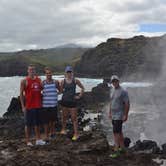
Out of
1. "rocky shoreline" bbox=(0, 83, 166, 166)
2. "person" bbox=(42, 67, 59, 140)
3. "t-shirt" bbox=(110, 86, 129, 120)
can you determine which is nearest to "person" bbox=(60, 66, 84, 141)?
"person" bbox=(42, 67, 59, 140)

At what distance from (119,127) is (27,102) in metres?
2.94

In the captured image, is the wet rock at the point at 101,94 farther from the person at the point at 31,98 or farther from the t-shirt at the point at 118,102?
the t-shirt at the point at 118,102

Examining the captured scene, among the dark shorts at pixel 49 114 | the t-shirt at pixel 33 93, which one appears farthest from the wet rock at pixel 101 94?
the t-shirt at pixel 33 93

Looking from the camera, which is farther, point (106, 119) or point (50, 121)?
point (106, 119)

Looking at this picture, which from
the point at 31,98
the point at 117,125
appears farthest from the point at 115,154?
the point at 31,98

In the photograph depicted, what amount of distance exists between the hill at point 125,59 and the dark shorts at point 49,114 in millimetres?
92527

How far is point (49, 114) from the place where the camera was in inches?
562

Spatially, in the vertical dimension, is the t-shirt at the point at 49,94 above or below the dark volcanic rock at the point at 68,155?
above

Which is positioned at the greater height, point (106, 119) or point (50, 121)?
point (50, 121)

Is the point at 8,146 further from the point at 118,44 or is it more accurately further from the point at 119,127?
the point at 118,44

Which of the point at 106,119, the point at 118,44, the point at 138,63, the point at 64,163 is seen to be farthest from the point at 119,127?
the point at 118,44

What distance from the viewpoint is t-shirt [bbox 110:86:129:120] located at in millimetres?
13148

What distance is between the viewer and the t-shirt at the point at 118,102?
1315 centimetres

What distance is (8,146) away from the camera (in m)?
14.1
